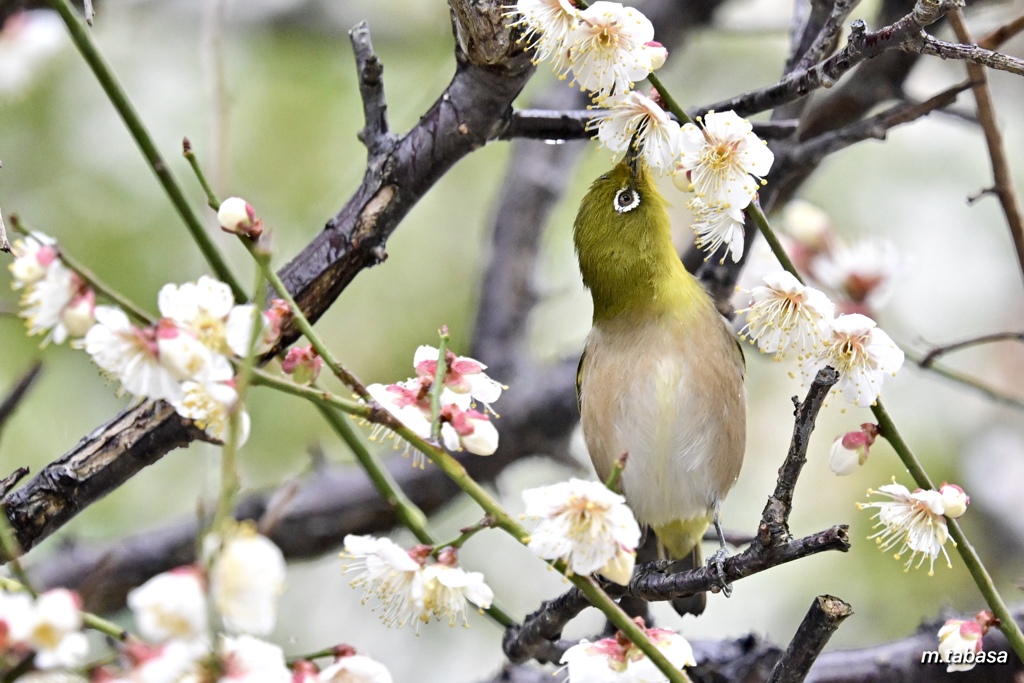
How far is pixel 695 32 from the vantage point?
373 cm

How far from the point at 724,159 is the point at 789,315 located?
0.27 metres

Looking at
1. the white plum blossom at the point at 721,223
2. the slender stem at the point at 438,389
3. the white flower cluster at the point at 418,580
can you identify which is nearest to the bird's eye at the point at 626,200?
the white plum blossom at the point at 721,223

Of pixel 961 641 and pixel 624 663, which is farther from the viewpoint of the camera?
pixel 961 641

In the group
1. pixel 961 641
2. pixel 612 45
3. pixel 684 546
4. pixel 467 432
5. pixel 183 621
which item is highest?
pixel 612 45

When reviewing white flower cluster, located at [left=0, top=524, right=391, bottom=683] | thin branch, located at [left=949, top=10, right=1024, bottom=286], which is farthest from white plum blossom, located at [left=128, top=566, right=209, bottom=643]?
thin branch, located at [left=949, top=10, right=1024, bottom=286]

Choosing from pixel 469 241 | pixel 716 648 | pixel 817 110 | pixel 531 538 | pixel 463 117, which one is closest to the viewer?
pixel 531 538

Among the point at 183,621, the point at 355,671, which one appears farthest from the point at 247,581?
the point at 355,671

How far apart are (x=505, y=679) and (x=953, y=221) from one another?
4.11 m

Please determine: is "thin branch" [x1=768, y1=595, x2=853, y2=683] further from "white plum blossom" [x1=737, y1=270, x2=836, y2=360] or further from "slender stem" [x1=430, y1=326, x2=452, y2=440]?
"slender stem" [x1=430, y1=326, x2=452, y2=440]

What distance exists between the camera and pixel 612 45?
156 cm

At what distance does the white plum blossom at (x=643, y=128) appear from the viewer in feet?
5.27

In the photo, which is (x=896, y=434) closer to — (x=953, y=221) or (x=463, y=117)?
(x=463, y=117)

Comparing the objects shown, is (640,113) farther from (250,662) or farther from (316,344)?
(250,662)

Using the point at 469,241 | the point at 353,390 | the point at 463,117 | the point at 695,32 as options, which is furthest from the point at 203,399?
the point at 469,241
